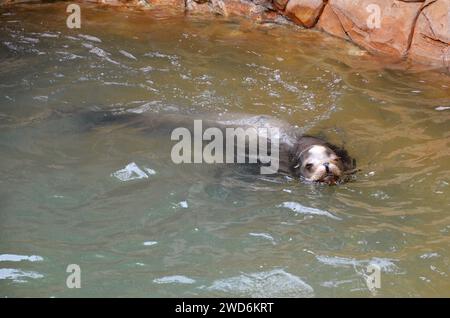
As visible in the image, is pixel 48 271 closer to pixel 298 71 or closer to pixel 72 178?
pixel 72 178

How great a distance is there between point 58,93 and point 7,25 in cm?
242

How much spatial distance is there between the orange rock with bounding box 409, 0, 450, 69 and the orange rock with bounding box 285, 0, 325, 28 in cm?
156

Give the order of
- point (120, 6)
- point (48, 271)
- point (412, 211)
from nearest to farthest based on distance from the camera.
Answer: point (48, 271)
point (412, 211)
point (120, 6)

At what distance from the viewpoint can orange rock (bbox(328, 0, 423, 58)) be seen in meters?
7.74

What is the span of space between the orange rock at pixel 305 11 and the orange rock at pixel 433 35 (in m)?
1.56

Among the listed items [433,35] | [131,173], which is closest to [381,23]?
[433,35]

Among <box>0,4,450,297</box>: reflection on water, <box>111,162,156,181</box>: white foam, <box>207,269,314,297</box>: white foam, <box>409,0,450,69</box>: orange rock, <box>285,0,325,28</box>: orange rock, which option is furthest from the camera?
<box>285,0,325,28</box>: orange rock

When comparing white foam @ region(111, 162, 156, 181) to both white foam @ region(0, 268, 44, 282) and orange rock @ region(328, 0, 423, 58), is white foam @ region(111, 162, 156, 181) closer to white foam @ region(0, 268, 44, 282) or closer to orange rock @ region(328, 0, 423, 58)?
white foam @ region(0, 268, 44, 282)

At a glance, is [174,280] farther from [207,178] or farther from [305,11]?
[305,11]

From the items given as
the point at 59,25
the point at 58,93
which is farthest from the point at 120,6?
the point at 58,93

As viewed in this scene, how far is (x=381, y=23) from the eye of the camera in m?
7.90

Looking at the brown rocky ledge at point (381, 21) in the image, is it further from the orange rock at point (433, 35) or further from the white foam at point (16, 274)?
the white foam at point (16, 274)

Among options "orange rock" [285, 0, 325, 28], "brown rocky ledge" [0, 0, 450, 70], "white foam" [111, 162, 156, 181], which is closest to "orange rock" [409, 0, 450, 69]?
"brown rocky ledge" [0, 0, 450, 70]
